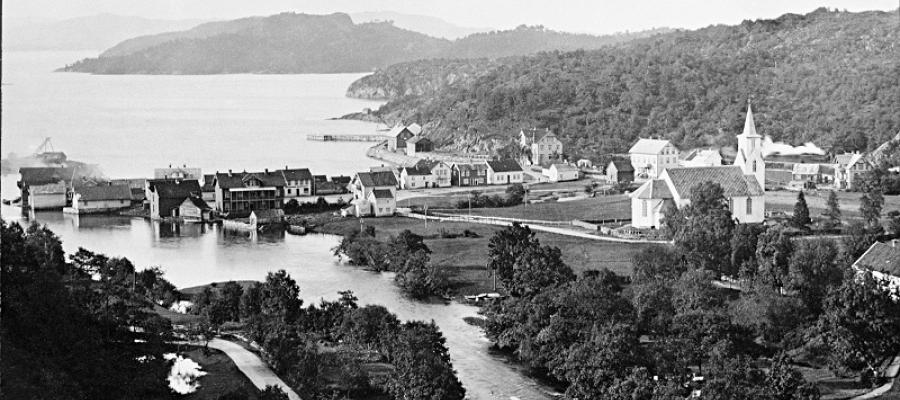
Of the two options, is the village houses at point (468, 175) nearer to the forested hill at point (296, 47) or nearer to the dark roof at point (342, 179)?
the dark roof at point (342, 179)

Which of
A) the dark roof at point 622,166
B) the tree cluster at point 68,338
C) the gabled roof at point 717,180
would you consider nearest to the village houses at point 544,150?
the dark roof at point 622,166

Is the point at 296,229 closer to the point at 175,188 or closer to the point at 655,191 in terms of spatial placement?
the point at 175,188

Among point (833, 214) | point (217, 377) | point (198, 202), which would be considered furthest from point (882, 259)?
point (198, 202)

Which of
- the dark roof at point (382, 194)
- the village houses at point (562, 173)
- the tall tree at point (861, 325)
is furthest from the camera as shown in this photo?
the village houses at point (562, 173)

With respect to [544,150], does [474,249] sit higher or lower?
lower

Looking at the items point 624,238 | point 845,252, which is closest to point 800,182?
point 624,238

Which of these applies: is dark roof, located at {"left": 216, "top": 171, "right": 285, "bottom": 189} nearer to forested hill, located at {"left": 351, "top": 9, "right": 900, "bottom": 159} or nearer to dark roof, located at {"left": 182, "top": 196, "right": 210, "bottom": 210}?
dark roof, located at {"left": 182, "top": 196, "right": 210, "bottom": 210}
